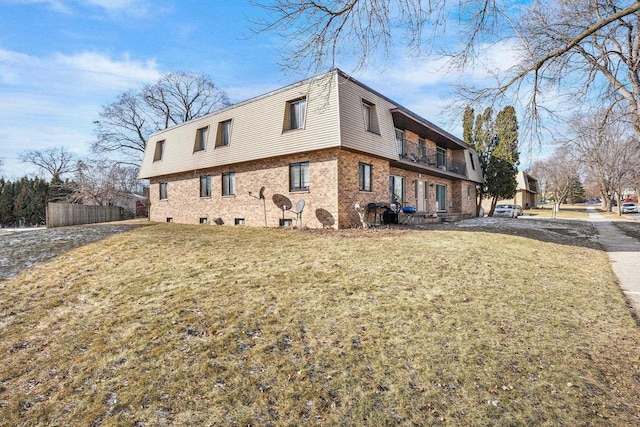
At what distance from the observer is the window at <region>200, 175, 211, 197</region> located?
17.3m

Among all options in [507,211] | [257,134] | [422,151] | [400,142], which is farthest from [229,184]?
[507,211]

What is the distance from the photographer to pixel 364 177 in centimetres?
1338

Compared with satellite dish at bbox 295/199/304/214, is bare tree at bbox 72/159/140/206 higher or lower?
higher

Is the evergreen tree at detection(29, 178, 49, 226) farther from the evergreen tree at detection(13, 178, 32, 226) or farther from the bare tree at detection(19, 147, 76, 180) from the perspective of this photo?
the bare tree at detection(19, 147, 76, 180)

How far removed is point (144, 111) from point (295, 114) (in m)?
23.3

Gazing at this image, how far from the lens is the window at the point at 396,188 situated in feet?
53.4

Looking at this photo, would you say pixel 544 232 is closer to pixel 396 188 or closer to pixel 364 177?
pixel 396 188

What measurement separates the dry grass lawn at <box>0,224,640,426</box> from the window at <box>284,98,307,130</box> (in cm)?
813

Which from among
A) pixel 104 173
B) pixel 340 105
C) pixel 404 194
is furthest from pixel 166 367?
pixel 104 173

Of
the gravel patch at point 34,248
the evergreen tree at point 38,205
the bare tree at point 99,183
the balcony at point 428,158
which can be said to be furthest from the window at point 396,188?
the evergreen tree at point 38,205

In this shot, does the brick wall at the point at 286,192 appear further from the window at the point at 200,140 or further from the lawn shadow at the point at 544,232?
the lawn shadow at the point at 544,232

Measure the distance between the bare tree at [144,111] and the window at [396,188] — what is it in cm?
2311

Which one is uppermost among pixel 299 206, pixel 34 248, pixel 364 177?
pixel 364 177

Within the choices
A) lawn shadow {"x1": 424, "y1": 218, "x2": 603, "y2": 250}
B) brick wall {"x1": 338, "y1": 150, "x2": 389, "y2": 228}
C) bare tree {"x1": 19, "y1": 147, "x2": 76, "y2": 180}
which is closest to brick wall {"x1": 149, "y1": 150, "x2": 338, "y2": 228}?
brick wall {"x1": 338, "y1": 150, "x2": 389, "y2": 228}
